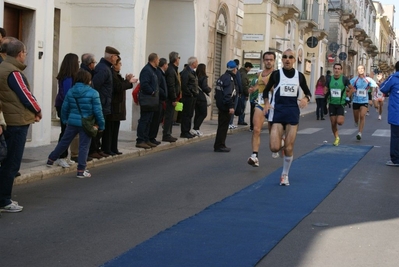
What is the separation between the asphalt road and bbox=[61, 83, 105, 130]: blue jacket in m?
0.88

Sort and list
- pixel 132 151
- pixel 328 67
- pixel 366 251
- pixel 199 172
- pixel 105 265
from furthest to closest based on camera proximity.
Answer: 1. pixel 328 67
2. pixel 132 151
3. pixel 199 172
4. pixel 366 251
5. pixel 105 265

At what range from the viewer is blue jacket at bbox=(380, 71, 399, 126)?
13461 mm

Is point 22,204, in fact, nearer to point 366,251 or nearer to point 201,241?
point 201,241

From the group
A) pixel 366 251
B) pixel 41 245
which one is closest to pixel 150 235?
pixel 41 245

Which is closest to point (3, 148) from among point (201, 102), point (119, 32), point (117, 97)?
point (117, 97)

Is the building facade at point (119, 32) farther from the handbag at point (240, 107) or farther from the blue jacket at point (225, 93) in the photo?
the blue jacket at point (225, 93)

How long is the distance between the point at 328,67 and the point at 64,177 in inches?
2019

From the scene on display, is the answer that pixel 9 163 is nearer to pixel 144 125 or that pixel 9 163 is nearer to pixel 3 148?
pixel 3 148

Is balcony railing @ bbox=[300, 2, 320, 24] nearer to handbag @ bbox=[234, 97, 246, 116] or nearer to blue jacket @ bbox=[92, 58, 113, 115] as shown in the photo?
handbag @ bbox=[234, 97, 246, 116]

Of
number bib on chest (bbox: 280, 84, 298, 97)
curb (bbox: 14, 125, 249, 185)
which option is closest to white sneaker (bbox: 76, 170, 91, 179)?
curb (bbox: 14, 125, 249, 185)

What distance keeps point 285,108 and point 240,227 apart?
3.39 metres

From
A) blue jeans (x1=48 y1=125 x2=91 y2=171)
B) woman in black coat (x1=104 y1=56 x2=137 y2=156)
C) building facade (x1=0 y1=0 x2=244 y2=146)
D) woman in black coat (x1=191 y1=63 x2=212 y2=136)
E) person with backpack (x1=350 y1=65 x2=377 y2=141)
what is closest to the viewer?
blue jeans (x1=48 y1=125 x2=91 y2=171)

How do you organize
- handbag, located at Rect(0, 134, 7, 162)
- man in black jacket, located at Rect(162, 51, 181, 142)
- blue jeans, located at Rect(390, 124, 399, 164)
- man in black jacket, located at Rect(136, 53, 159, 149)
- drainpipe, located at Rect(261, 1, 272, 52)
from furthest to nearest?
drainpipe, located at Rect(261, 1, 272, 52)
man in black jacket, located at Rect(162, 51, 181, 142)
man in black jacket, located at Rect(136, 53, 159, 149)
blue jeans, located at Rect(390, 124, 399, 164)
handbag, located at Rect(0, 134, 7, 162)

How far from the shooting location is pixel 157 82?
1474 cm
